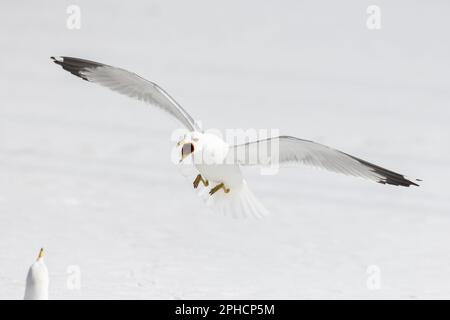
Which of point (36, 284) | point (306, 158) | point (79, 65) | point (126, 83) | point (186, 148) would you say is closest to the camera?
point (36, 284)

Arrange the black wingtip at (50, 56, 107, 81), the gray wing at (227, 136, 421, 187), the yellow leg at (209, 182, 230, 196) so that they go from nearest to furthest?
the gray wing at (227, 136, 421, 187) < the yellow leg at (209, 182, 230, 196) < the black wingtip at (50, 56, 107, 81)

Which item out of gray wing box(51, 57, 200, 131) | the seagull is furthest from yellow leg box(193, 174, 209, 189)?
gray wing box(51, 57, 200, 131)

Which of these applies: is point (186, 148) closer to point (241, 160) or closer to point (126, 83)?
point (241, 160)

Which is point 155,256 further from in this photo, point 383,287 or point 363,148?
point 363,148

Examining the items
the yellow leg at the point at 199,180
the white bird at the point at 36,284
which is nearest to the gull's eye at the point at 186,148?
the yellow leg at the point at 199,180

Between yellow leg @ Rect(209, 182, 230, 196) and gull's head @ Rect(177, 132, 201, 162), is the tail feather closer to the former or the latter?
yellow leg @ Rect(209, 182, 230, 196)

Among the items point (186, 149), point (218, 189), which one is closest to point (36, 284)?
point (186, 149)

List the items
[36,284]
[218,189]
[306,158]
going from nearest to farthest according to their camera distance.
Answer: [36,284] < [306,158] < [218,189]

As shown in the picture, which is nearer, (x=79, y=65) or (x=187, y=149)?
(x=187, y=149)
